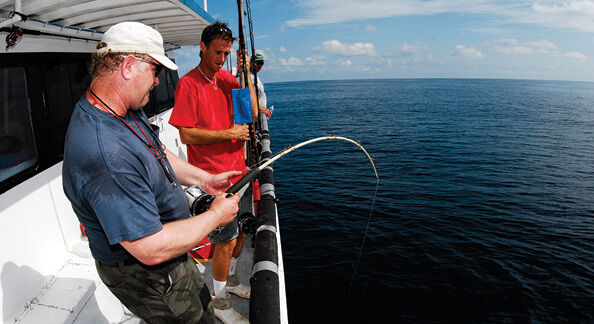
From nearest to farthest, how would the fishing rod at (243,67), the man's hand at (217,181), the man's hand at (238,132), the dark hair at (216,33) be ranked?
the man's hand at (217,181) → the dark hair at (216,33) → the man's hand at (238,132) → the fishing rod at (243,67)

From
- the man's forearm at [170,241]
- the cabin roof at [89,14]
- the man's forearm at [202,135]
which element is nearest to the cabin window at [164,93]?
the cabin roof at [89,14]

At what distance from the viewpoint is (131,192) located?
4.67ft

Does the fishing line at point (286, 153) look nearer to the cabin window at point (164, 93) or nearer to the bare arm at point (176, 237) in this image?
the bare arm at point (176, 237)

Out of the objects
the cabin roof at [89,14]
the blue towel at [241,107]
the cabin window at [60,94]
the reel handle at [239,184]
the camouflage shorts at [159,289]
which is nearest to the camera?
the camouflage shorts at [159,289]

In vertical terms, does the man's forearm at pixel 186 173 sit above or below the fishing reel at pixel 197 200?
above

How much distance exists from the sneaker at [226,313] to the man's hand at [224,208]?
179cm

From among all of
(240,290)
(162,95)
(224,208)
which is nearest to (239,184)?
(224,208)

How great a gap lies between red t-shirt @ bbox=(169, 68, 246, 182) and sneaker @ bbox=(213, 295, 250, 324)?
1420 millimetres

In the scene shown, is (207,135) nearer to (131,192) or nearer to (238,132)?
(238,132)

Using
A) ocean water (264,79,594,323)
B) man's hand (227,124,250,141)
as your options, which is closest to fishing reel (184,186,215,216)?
man's hand (227,124,250,141)

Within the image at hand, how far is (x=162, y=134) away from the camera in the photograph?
5961 mm

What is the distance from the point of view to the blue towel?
3378mm

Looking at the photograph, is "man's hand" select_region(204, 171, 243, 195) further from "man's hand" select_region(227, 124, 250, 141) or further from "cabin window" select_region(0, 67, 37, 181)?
"cabin window" select_region(0, 67, 37, 181)

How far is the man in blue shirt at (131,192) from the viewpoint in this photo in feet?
4.58
